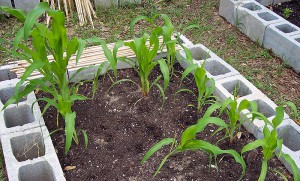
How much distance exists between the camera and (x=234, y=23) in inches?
133

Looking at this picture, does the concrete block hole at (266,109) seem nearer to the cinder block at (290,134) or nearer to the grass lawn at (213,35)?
the cinder block at (290,134)

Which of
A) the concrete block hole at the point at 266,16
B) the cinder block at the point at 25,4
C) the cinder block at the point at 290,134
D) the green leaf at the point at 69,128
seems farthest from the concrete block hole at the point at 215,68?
the cinder block at the point at 25,4

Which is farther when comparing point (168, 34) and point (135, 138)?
point (168, 34)

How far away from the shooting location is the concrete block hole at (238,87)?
7.75ft

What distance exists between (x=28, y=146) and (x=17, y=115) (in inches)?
10.3

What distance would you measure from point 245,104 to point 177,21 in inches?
64.5

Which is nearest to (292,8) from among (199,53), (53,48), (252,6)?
(252,6)

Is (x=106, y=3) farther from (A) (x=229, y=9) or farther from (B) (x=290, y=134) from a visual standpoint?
(B) (x=290, y=134)

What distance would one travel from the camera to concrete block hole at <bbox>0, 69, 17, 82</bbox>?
246 centimetres

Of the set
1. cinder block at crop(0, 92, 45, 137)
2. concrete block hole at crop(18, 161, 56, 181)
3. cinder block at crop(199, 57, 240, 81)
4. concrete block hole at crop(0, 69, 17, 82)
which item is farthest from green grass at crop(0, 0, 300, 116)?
concrete block hole at crop(18, 161, 56, 181)

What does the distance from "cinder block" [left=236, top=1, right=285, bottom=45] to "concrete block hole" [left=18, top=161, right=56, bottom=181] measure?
193 centimetres

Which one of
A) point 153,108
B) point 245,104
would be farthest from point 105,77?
point 245,104

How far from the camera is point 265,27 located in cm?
301

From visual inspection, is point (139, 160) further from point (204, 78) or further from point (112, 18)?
point (112, 18)
